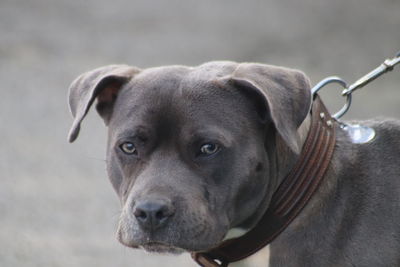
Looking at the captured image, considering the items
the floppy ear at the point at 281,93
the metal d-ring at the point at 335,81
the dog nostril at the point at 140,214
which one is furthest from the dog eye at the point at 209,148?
the metal d-ring at the point at 335,81

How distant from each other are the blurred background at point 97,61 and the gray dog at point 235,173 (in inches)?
122

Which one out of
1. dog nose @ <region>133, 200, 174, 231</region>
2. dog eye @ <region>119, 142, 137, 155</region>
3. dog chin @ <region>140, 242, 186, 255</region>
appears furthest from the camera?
dog eye @ <region>119, 142, 137, 155</region>

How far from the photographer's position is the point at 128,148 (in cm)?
378

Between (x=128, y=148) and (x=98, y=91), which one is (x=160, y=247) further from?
(x=98, y=91)

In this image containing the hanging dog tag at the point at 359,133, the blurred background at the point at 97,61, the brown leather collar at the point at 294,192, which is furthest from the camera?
the blurred background at the point at 97,61

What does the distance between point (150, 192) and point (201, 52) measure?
1008 cm

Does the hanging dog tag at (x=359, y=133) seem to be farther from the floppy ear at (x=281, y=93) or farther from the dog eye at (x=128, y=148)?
the dog eye at (x=128, y=148)

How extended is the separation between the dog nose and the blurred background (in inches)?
126

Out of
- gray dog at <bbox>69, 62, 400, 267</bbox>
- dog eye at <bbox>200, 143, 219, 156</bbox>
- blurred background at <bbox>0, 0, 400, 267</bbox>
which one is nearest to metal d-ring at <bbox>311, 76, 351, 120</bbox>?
gray dog at <bbox>69, 62, 400, 267</bbox>

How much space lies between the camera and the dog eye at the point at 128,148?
3761 millimetres

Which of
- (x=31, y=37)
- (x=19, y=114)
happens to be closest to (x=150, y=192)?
(x=19, y=114)

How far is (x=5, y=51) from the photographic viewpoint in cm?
Answer: 1331

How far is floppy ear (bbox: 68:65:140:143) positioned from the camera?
3855 mm

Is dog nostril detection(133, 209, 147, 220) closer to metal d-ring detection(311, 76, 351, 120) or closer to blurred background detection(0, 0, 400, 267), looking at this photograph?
metal d-ring detection(311, 76, 351, 120)
